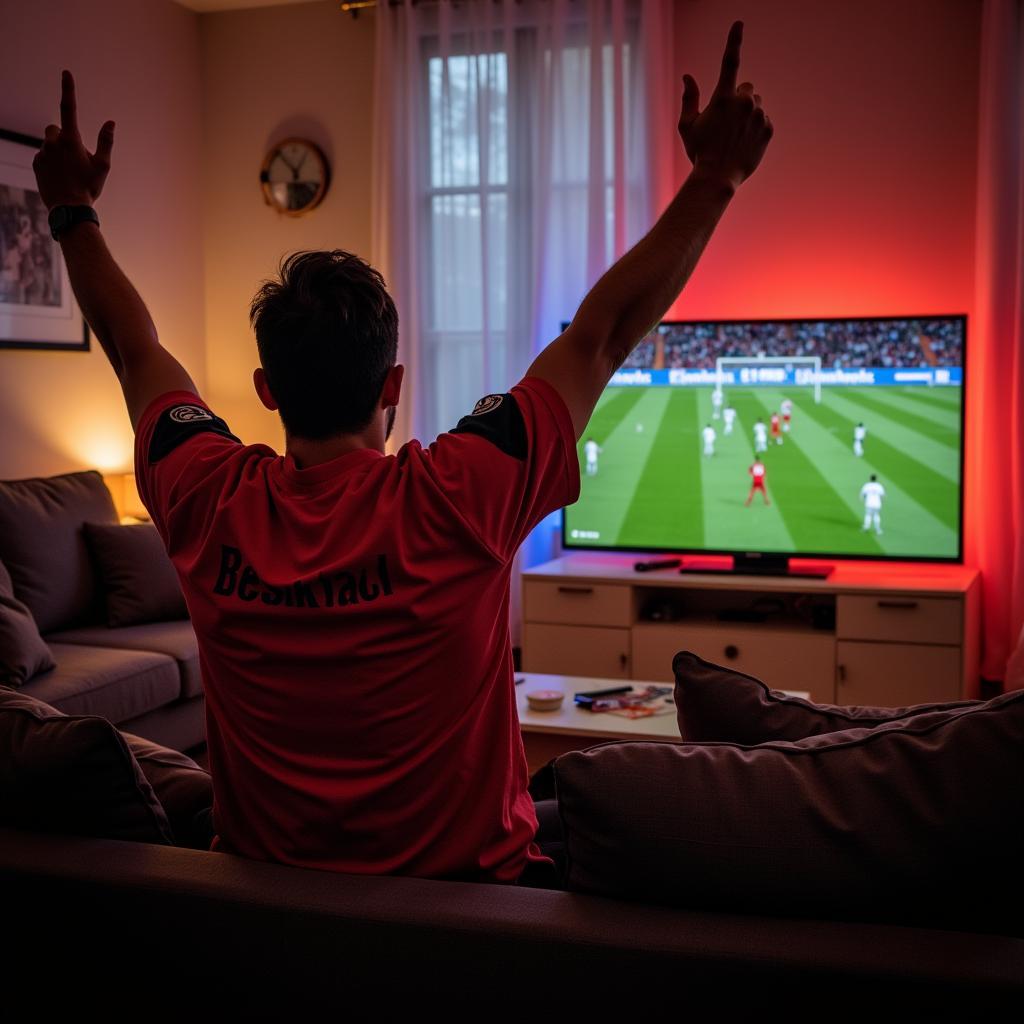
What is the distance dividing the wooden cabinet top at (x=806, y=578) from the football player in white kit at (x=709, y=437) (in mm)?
512

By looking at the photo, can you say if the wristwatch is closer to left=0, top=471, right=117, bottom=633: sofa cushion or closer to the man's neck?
the man's neck

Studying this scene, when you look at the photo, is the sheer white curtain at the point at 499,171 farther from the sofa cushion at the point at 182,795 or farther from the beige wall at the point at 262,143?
the sofa cushion at the point at 182,795

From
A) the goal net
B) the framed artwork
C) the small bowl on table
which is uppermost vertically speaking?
the framed artwork

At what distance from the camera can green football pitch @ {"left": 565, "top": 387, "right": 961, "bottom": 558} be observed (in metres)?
4.43

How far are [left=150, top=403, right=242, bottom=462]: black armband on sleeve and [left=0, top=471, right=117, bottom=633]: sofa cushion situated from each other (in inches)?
109

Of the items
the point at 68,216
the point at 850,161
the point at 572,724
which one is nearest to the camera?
the point at 68,216

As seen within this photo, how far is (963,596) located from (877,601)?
0.97ft

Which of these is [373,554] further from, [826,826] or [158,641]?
[158,641]

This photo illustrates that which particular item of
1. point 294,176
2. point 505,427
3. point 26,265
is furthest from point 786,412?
point 505,427

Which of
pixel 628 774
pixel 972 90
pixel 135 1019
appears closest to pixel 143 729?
pixel 135 1019

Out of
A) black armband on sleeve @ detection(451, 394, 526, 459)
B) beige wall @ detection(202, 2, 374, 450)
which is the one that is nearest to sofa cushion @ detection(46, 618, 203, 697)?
beige wall @ detection(202, 2, 374, 450)

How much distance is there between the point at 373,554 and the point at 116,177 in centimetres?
447

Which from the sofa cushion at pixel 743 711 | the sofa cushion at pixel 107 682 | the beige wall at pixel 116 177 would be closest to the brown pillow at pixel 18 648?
the sofa cushion at pixel 107 682

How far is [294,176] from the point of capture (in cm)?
559
